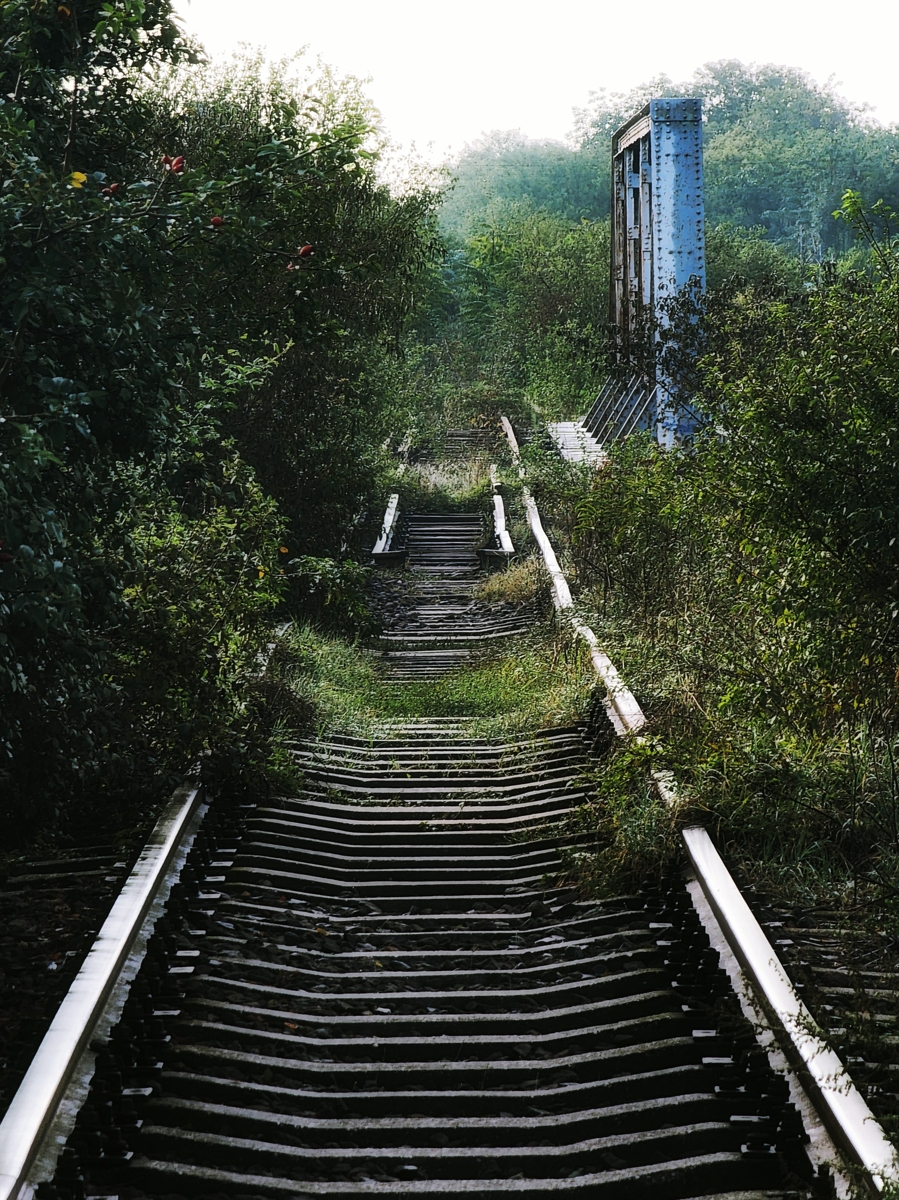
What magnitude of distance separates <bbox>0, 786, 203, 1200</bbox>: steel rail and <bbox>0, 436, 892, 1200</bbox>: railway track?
0.05 m

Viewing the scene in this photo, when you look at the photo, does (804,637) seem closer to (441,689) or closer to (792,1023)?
(792,1023)

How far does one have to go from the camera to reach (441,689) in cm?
942

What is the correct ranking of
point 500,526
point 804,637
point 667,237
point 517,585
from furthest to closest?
point 667,237 < point 500,526 < point 517,585 < point 804,637

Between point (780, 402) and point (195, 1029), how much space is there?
3.48 m

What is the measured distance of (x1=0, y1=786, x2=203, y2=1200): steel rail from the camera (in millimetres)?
3033

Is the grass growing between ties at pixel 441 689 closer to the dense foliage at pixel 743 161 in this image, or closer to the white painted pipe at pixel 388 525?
the white painted pipe at pixel 388 525

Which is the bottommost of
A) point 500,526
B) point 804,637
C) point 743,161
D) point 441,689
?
point 441,689

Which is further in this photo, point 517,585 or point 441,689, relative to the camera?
point 517,585

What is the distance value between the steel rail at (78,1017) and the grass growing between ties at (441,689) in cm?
283

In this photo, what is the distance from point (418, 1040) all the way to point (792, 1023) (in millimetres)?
1201

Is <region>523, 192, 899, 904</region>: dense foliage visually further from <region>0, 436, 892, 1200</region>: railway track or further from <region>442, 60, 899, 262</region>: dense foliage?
<region>442, 60, 899, 262</region>: dense foliage

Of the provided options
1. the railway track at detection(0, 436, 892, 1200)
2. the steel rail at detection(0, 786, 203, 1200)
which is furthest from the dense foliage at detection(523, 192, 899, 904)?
the steel rail at detection(0, 786, 203, 1200)

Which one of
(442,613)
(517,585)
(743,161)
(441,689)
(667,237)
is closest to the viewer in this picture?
(441,689)

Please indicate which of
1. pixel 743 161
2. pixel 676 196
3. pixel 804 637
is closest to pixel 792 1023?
pixel 804 637
